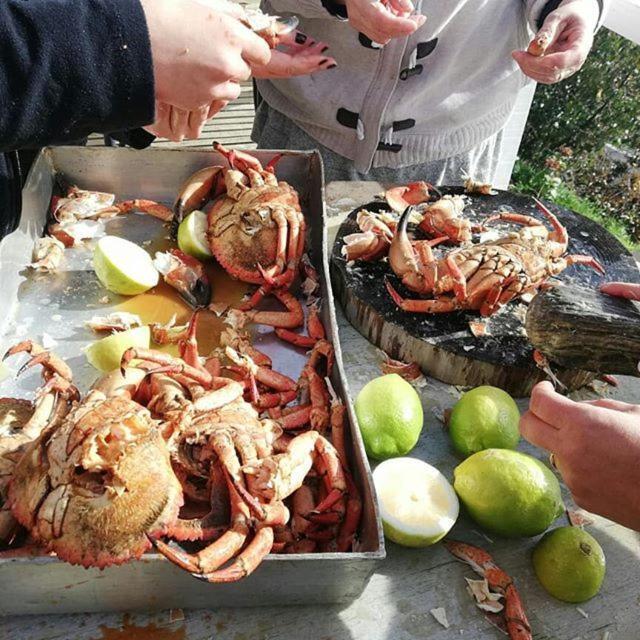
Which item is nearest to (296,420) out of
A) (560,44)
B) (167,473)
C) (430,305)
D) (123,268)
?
(167,473)

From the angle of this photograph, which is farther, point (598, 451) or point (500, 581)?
point (500, 581)

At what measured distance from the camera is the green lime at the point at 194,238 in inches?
98.9

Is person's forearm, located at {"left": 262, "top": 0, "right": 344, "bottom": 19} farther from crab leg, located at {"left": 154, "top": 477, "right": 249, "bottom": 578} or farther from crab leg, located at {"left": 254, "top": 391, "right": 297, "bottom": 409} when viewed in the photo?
crab leg, located at {"left": 154, "top": 477, "right": 249, "bottom": 578}

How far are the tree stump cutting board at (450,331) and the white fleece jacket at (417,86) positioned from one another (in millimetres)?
602

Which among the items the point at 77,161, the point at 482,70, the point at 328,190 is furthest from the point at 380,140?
the point at 77,161

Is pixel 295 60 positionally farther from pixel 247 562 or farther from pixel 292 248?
pixel 247 562

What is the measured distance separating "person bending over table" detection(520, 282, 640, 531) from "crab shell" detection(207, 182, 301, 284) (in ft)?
4.11

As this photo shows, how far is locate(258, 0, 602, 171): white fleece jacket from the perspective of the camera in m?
2.77

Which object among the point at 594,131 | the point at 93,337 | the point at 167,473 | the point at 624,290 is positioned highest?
the point at 624,290

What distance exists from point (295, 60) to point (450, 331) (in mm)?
1131

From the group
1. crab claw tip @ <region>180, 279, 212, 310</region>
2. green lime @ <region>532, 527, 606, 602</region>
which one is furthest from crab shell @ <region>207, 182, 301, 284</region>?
green lime @ <region>532, 527, 606, 602</region>

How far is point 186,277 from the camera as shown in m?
2.38

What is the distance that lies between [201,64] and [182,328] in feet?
3.14

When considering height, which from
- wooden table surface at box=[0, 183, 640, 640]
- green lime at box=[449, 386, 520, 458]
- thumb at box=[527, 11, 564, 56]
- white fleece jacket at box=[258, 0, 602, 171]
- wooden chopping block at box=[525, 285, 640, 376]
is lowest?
wooden table surface at box=[0, 183, 640, 640]
